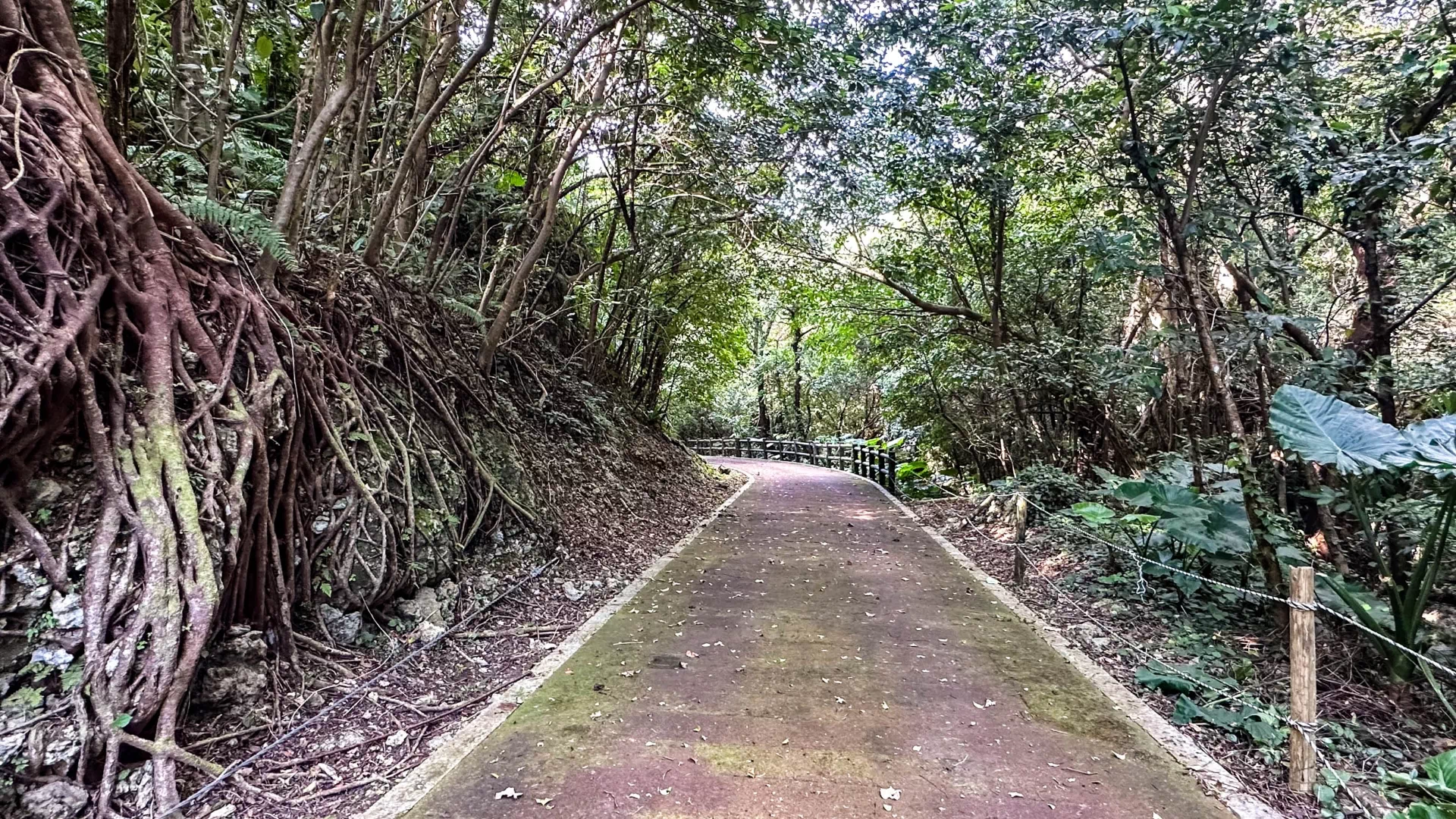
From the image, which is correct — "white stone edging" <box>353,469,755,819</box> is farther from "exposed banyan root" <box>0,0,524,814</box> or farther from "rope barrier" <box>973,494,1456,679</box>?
"rope barrier" <box>973,494,1456,679</box>

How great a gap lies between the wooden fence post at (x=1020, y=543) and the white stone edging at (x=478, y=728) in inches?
133

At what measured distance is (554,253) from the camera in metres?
9.66

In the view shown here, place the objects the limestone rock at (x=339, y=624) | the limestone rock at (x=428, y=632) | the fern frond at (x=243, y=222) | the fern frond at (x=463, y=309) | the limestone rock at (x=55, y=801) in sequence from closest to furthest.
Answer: the limestone rock at (x=55, y=801), the fern frond at (x=243, y=222), the limestone rock at (x=339, y=624), the limestone rock at (x=428, y=632), the fern frond at (x=463, y=309)

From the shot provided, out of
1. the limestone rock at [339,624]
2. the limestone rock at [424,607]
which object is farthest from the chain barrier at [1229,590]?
the limestone rock at [339,624]

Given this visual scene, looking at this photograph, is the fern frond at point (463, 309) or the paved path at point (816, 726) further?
the fern frond at point (463, 309)

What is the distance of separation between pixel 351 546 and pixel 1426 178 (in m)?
6.43

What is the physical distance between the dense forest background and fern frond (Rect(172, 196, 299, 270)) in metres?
0.02

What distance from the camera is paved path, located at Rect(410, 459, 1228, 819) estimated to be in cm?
259

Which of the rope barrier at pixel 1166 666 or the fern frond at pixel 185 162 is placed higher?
the fern frond at pixel 185 162

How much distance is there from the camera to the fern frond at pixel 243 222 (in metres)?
3.40

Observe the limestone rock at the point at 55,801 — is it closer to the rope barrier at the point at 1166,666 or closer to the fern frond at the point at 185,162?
the fern frond at the point at 185,162

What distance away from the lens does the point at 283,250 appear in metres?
3.66

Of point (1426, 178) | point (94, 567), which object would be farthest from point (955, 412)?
point (94, 567)

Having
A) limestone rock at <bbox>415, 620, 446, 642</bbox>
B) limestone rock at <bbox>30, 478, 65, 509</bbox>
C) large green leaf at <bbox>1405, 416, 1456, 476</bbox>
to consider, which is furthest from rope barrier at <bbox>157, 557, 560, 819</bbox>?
large green leaf at <bbox>1405, 416, 1456, 476</bbox>
